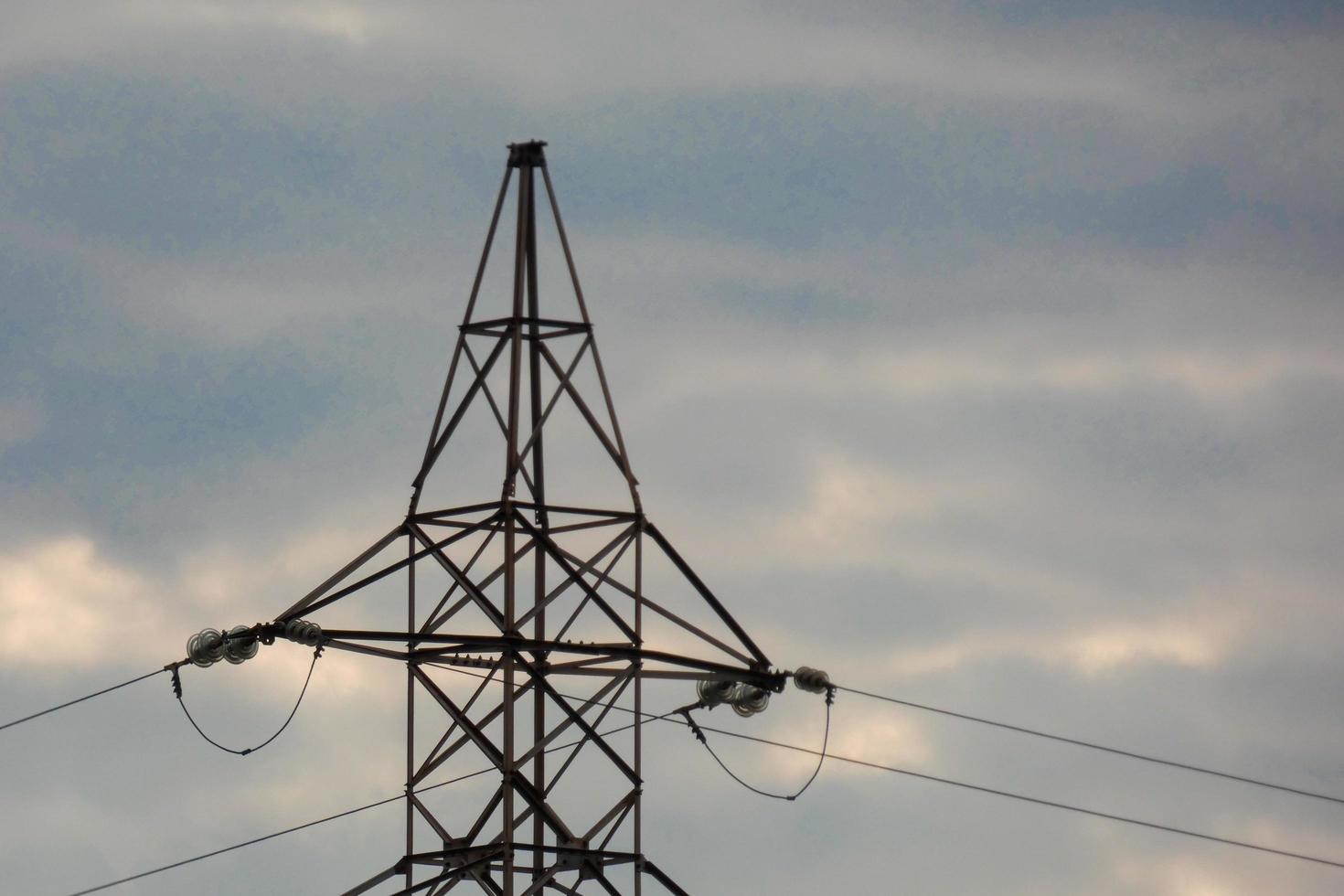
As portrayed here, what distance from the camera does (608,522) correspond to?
84188 mm

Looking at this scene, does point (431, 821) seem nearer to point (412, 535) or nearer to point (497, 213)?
point (412, 535)

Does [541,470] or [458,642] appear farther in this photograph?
[541,470]

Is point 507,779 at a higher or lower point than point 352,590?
lower

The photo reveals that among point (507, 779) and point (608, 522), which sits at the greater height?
point (608, 522)

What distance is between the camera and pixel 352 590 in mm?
82812

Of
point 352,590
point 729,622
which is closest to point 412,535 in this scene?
point 352,590

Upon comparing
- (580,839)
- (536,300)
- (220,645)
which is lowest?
(580,839)

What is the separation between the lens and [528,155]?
86.6 metres

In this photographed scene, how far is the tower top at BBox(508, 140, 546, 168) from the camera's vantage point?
86.5 meters

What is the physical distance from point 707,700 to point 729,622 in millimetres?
3670

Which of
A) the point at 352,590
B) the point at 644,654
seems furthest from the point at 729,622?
the point at 352,590

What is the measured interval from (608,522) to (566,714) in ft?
16.1

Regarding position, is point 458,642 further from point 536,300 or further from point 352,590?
point 536,300

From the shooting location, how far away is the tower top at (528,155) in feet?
284
